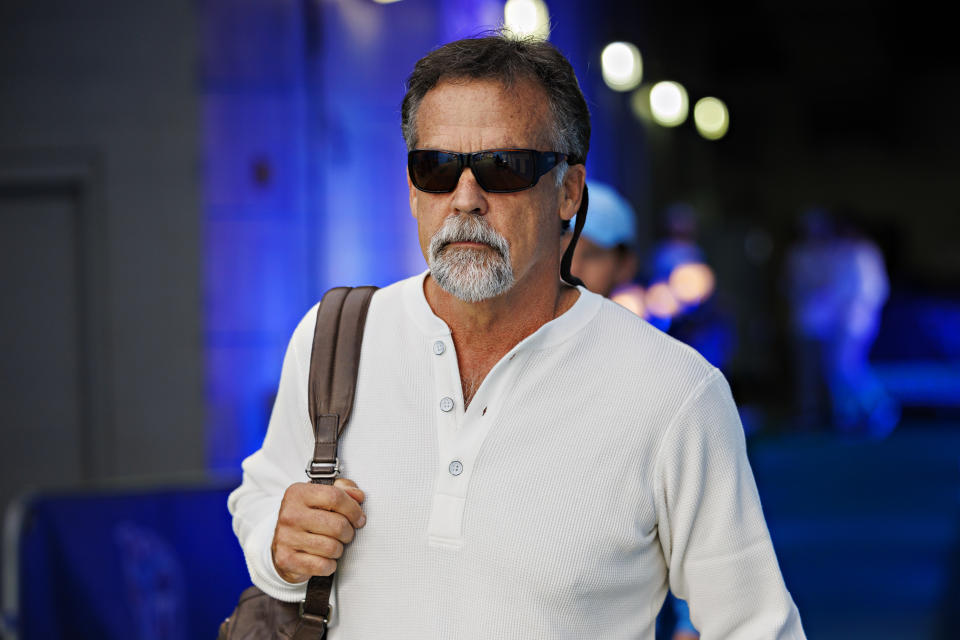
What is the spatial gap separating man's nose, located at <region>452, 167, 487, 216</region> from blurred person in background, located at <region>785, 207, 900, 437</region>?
10134 mm

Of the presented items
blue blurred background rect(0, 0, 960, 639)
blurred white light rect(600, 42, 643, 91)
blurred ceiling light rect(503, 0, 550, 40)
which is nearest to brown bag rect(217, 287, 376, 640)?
blue blurred background rect(0, 0, 960, 639)

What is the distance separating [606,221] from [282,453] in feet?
5.06

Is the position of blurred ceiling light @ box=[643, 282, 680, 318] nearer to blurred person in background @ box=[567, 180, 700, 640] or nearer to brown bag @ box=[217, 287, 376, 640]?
blurred person in background @ box=[567, 180, 700, 640]

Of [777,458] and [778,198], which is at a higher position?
[778,198]

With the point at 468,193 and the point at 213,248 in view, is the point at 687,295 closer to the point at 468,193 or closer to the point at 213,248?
the point at 213,248

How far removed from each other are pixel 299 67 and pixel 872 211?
71.1ft

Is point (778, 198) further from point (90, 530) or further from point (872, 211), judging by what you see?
point (90, 530)

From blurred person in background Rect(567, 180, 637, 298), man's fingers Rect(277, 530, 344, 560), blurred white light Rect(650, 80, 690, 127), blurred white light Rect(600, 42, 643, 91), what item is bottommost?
man's fingers Rect(277, 530, 344, 560)

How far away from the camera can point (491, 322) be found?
2.01 metres

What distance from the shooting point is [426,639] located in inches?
71.1

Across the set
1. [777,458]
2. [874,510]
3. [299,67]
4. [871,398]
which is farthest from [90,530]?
[871,398]

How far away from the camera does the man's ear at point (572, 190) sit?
2.08 metres

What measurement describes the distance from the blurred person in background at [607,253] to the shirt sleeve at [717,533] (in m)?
1.35

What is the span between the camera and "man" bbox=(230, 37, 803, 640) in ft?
5.94
